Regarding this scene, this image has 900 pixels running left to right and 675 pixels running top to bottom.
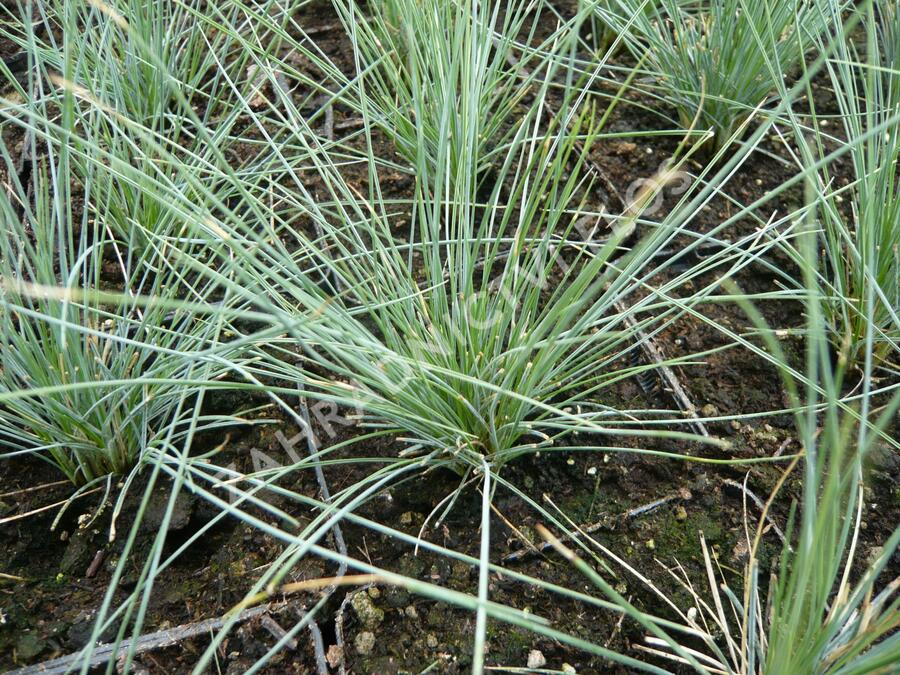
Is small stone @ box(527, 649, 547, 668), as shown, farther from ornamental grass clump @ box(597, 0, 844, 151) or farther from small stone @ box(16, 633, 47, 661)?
ornamental grass clump @ box(597, 0, 844, 151)

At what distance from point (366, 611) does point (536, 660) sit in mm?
196

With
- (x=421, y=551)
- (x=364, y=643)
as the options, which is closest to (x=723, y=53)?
(x=421, y=551)

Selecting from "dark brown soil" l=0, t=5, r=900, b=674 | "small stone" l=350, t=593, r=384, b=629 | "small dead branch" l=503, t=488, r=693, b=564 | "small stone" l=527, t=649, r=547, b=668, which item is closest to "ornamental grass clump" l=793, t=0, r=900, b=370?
"dark brown soil" l=0, t=5, r=900, b=674

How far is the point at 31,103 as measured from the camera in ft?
2.74

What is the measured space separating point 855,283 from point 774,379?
0.16 m

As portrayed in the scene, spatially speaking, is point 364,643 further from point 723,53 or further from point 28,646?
point 723,53

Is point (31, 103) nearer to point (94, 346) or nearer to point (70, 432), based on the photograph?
point (94, 346)

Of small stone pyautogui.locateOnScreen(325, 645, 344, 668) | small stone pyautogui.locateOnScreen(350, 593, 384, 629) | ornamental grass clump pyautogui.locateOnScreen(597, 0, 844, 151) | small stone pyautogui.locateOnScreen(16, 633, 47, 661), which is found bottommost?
small stone pyautogui.locateOnScreen(325, 645, 344, 668)

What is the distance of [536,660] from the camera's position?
0.82 meters

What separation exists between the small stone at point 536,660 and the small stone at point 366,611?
0.17 meters

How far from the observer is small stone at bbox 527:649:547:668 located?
2.67 ft

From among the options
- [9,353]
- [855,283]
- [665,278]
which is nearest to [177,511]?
[9,353]

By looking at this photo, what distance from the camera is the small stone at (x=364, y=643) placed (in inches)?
32.6

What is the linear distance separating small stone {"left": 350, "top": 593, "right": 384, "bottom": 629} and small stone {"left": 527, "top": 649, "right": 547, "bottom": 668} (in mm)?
170
